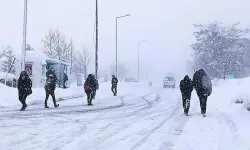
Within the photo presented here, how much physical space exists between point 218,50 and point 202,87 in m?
48.2

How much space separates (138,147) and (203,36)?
57.7 meters

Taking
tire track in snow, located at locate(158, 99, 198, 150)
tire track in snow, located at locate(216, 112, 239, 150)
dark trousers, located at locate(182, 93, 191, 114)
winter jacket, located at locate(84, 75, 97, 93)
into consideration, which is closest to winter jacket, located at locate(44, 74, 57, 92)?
winter jacket, located at locate(84, 75, 97, 93)

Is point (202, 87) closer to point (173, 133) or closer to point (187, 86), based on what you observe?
point (187, 86)

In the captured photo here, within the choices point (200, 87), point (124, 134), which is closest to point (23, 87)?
point (200, 87)

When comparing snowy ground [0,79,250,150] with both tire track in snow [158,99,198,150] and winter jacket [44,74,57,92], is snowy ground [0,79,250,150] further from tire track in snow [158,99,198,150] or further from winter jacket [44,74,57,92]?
winter jacket [44,74,57,92]

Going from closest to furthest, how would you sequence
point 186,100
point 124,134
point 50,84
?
point 124,134, point 186,100, point 50,84

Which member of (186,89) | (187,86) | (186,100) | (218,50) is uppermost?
(218,50)

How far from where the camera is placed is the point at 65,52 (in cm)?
5838

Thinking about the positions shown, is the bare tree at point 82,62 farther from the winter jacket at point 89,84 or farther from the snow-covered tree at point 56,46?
the winter jacket at point 89,84

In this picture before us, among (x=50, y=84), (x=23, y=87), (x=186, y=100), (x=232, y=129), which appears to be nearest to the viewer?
(x=232, y=129)

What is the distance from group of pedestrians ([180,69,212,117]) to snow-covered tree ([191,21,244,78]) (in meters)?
44.7

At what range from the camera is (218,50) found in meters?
60.0

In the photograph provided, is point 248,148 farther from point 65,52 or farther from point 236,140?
point 65,52

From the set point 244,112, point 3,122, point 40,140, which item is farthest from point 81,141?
point 244,112
